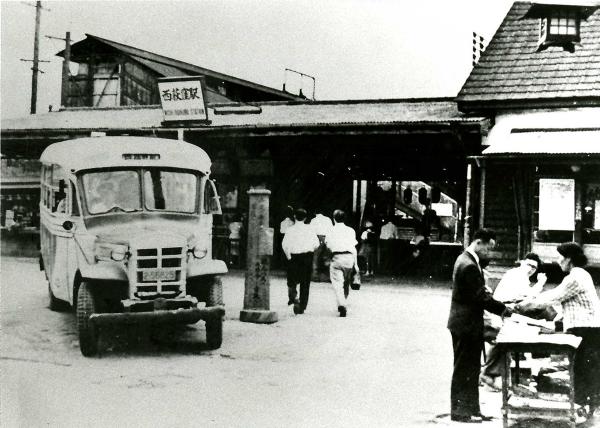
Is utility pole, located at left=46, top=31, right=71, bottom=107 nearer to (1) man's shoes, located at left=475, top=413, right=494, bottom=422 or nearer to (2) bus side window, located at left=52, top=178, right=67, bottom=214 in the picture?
(2) bus side window, located at left=52, top=178, right=67, bottom=214

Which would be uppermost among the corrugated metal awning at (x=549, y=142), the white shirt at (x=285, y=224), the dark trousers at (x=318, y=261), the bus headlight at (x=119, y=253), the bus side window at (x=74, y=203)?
the corrugated metal awning at (x=549, y=142)

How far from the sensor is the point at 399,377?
6.28 metres

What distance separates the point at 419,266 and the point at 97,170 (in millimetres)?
8891

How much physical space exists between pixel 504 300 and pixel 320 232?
408 cm

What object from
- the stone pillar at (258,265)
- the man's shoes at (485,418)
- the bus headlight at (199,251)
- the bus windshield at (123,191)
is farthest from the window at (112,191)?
the man's shoes at (485,418)

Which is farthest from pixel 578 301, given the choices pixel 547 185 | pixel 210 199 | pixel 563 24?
pixel 563 24

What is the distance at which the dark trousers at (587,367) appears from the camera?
18.0 feet

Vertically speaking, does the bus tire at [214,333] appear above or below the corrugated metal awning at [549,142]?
below

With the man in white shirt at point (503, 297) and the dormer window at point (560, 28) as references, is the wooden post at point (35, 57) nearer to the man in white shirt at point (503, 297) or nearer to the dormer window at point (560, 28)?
the man in white shirt at point (503, 297)

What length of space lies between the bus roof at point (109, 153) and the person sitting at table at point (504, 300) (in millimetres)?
3290

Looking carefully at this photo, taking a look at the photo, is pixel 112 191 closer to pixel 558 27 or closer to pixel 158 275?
pixel 158 275

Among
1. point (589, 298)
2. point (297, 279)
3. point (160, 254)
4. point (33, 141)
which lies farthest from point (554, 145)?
point (33, 141)

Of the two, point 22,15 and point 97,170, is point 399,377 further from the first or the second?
point 22,15

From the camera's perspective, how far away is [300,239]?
30.0 ft
